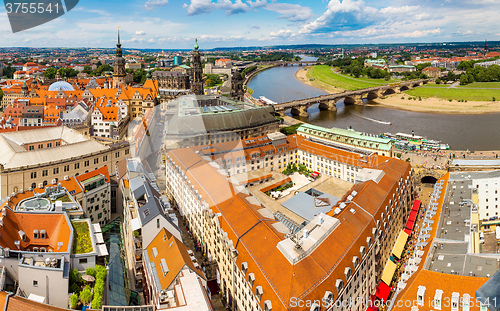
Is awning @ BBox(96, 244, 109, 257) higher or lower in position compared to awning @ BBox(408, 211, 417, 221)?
higher

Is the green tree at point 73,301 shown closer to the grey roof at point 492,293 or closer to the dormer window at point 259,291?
the dormer window at point 259,291

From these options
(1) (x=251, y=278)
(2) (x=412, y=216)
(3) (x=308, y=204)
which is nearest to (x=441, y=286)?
(1) (x=251, y=278)

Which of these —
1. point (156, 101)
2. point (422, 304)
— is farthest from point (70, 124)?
point (422, 304)

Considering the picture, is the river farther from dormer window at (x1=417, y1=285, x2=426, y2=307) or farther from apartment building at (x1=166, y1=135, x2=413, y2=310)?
dormer window at (x1=417, y1=285, x2=426, y2=307)

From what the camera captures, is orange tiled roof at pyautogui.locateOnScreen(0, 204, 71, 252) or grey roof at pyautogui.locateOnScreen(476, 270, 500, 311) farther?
orange tiled roof at pyautogui.locateOnScreen(0, 204, 71, 252)

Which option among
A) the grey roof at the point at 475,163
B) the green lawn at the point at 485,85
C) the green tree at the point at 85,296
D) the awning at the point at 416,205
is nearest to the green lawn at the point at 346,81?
the green lawn at the point at 485,85

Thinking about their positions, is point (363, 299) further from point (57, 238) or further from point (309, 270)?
point (57, 238)

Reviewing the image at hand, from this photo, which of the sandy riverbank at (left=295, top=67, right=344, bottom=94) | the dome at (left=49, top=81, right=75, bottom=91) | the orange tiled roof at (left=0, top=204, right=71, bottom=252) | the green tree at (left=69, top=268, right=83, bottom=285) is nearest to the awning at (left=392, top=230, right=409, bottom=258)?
the green tree at (left=69, top=268, right=83, bottom=285)
